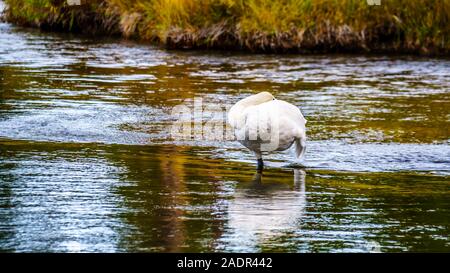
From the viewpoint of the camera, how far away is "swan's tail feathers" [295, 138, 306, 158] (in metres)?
10.4

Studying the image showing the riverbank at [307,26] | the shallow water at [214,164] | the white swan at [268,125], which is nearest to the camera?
the shallow water at [214,164]

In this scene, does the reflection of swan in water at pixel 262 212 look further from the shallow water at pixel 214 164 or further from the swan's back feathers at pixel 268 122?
the swan's back feathers at pixel 268 122

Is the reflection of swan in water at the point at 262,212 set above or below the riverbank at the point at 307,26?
below

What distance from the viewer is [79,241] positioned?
25.0 feet

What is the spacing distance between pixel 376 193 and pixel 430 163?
1854 millimetres

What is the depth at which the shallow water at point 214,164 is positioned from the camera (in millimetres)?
7949

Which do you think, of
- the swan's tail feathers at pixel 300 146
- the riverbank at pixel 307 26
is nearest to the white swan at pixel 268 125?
the swan's tail feathers at pixel 300 146

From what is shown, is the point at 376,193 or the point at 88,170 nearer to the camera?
the point at 376,193

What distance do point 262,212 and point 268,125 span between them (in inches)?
60.5

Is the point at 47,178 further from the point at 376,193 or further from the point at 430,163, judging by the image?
the point at 430,163

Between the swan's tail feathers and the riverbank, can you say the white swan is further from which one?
the riverbank

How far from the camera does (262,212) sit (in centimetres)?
872

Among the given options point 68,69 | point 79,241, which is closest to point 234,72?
point 68,69
